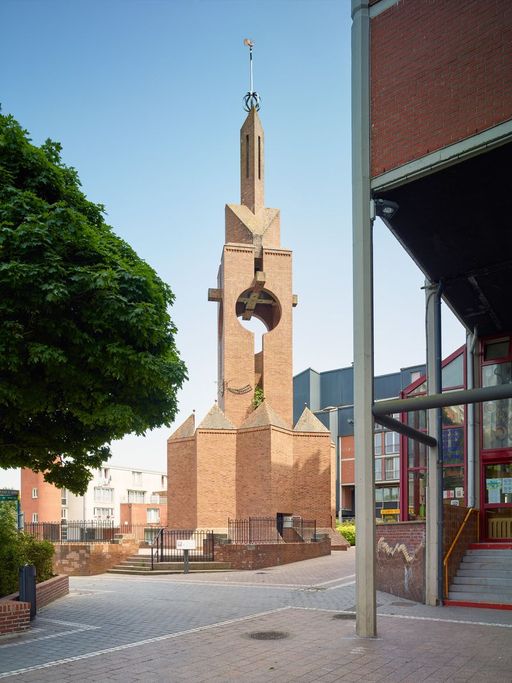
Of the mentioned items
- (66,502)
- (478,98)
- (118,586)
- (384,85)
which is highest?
(384,85)

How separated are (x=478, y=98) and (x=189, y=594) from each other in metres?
13.3

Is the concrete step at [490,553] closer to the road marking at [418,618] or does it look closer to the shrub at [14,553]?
the road marking at [418,618]

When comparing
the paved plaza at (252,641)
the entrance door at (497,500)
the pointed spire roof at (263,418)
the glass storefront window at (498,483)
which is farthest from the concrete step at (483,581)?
the pointed spire roof at (263,418)

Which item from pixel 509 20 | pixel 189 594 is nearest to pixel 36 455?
pixel 189 594

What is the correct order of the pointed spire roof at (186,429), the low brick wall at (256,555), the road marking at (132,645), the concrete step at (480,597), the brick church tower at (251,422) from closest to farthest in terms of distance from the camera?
1. the road marking at (132,645)
2. the concrete step at (480,597)
3. the low brick wall at (256,555)
4. the brick church tower at (251,422)
5. the pointed spire roof at (186,429)

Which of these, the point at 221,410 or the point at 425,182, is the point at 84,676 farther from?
the point at 221,410

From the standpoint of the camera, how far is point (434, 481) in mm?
14852

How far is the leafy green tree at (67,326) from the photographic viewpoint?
11508mm

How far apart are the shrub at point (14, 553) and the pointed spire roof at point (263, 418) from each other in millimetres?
15443

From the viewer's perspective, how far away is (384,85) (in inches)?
459

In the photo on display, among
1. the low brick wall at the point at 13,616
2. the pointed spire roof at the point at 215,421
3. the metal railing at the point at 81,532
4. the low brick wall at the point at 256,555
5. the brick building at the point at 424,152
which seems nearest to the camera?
the brick building at the point at 424,152

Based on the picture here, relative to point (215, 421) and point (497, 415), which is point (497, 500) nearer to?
point (497, 415)

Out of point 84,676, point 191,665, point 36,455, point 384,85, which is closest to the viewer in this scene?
point 84,676

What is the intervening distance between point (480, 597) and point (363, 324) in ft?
23.1
